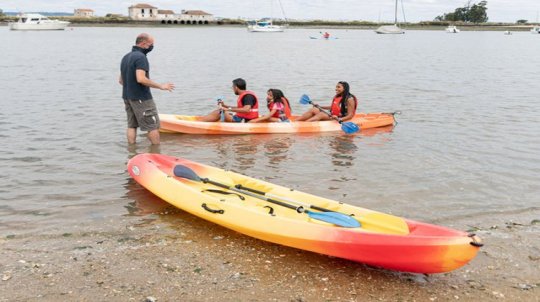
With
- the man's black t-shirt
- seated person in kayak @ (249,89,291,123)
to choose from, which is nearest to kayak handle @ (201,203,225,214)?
the man's black t-shirt

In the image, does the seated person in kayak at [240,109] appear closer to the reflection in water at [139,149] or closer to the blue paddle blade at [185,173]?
the reflection in water at [139,149]

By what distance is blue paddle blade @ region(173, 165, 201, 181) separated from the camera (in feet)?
23.0

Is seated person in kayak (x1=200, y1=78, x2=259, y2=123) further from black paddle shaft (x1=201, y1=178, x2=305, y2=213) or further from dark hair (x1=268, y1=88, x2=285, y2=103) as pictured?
black paddle shaft (x1=201, y1=178, x2=305, y2=213)

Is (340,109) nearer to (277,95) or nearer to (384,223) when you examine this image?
(277,95)

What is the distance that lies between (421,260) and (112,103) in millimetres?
14063

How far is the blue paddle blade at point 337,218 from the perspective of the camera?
5.23m

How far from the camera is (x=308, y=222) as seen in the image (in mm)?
5332

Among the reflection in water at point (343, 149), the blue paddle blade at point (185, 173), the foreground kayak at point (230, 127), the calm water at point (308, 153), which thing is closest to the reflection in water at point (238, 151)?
the calm water at point (308, 153)

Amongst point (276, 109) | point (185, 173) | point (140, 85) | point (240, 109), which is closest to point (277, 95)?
point (276, 109)

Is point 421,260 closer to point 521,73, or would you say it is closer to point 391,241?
point 391,241

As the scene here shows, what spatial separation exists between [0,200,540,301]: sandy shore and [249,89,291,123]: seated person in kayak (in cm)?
589

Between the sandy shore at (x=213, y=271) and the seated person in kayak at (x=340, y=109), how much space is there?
647 centimetres

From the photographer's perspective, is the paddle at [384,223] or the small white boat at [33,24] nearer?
the paddle at [384,223]

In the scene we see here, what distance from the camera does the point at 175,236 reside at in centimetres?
598
